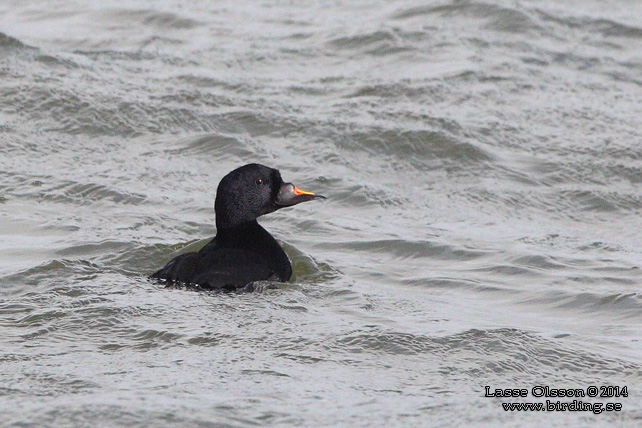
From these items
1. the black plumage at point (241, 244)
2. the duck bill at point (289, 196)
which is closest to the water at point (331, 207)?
the black plumage at point (241, 244)

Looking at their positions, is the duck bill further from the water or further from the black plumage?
the water

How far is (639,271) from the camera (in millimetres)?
8406

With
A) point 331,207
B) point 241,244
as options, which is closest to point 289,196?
point 241,244

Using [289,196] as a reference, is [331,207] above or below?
below

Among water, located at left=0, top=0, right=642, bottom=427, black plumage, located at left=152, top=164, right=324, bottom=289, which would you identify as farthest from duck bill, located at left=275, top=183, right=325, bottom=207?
water, located at left=0, top=0, right=642, bottom=427

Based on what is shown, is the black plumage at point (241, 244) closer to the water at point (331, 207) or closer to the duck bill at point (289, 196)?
the duck bill at point (289, 196)

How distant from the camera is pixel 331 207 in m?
9.84

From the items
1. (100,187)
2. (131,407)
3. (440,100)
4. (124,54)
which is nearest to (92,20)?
(124,54)

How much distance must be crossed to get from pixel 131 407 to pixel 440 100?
25.4 feet

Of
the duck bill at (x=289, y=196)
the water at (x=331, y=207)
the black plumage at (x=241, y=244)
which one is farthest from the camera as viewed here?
the duck bill at (x=289, y=196)

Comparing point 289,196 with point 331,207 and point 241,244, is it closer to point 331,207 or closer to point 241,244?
point 241,244

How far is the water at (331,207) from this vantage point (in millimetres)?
5680

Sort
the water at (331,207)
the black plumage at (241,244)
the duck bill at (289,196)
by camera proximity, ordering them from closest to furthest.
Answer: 1. the water at (331,207)
2. the black plumage at (241,244)
3. the duck bill at (289,196)

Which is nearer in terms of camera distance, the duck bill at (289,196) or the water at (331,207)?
the water at (331,207)
